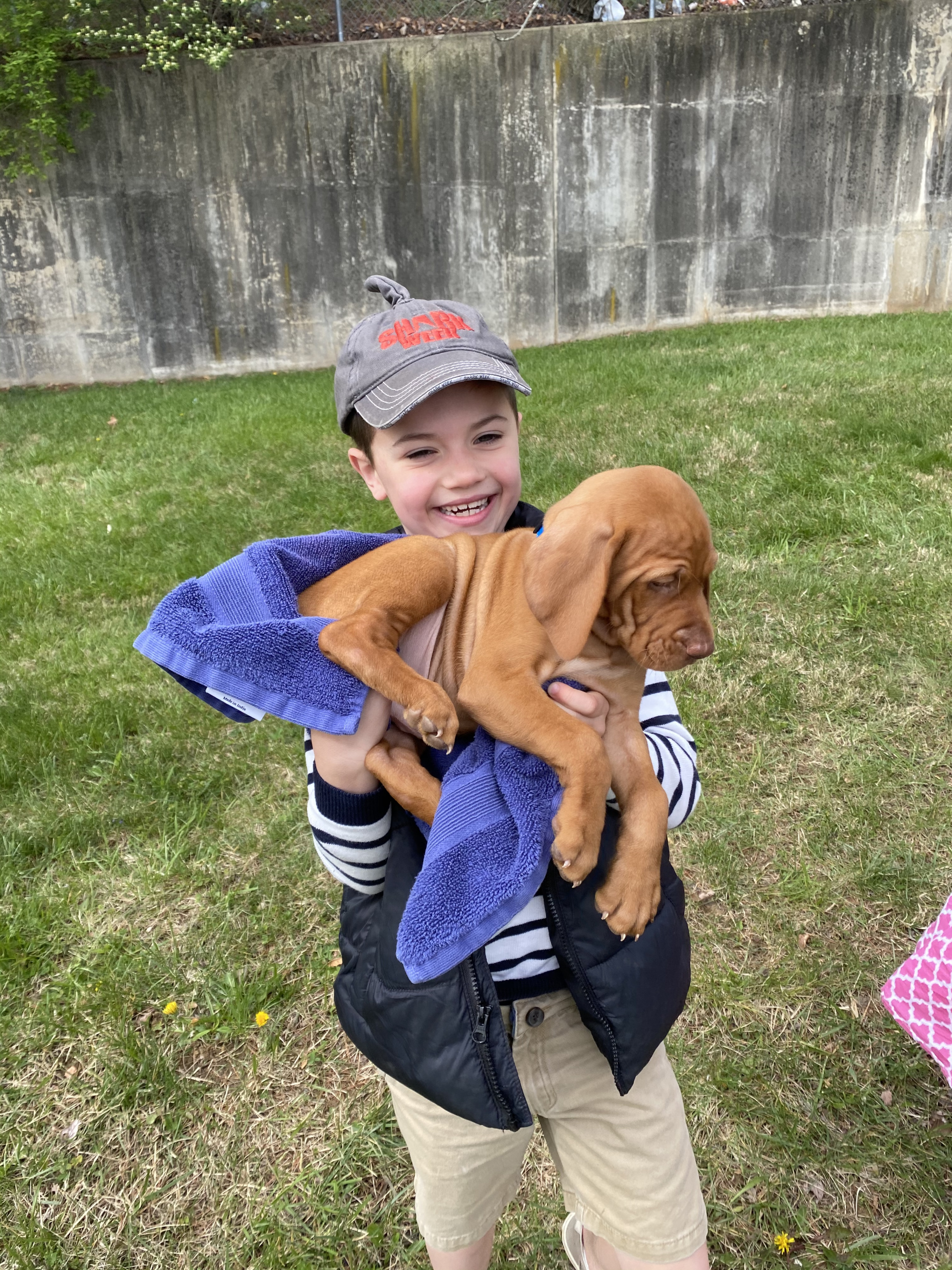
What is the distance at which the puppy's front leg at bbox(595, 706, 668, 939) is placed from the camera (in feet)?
5.61

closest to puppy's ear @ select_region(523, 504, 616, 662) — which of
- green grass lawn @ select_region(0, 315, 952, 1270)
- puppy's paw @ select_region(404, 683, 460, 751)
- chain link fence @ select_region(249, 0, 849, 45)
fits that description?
puppy's paw @ select_region(404, 683, 460, 751)

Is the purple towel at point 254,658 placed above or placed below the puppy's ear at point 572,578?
below

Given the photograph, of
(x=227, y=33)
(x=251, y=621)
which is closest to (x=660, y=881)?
(x=251, y=621)

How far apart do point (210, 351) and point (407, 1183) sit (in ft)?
45.5

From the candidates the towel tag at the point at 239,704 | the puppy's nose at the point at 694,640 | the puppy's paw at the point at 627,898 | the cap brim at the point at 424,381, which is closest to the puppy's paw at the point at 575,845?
the puppy's paw at the point at 627,898

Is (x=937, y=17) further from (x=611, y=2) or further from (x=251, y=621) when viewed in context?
(x=251, y=621)

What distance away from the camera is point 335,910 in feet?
11.5

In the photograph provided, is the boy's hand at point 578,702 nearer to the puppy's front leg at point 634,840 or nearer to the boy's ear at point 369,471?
the puppy's front leg at point 634,840

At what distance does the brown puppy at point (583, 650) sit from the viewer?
1669mm

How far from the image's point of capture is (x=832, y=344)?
1016 centimetres

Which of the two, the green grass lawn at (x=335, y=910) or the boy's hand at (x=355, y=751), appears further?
the green grass lawn at (x=335, y=910)

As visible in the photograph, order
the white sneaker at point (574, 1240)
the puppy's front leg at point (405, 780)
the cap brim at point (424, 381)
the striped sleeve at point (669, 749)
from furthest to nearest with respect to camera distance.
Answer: the white sneaker at point (574, 1240)
the cap brim at point (424, 381)
the striped sleeve at point (669, 749)
the puppy's front leg at point (405, 780)

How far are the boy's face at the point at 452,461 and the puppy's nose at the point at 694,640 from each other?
0.67m

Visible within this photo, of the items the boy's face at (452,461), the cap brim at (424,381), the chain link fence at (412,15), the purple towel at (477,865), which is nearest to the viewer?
the purple towel at (477,865)
